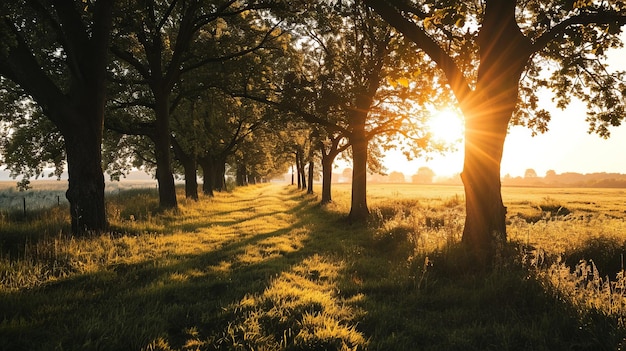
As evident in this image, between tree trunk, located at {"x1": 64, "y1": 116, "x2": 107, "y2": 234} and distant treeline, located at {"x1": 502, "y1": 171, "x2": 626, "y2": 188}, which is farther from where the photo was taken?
distant treeline, located at {"x1": 502, "y1": 171, "x2": 626, "y2": 188}

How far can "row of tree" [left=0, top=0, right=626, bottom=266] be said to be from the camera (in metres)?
7.88

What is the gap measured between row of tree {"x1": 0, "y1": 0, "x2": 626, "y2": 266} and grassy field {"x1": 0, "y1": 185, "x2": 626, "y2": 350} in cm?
162

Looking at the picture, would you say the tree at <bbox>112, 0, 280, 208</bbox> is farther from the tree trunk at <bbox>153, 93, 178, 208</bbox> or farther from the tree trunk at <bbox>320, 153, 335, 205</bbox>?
the tree trunk at <bbox>320, 153, 335, 205</bbox>

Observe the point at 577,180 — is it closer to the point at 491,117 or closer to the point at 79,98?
the point at 491,117

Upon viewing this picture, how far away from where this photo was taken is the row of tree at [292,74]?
7.88 metres

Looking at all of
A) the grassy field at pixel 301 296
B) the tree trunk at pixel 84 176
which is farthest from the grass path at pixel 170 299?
the tree trunk at pixel 84 176

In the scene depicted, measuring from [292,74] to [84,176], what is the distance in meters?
9.81

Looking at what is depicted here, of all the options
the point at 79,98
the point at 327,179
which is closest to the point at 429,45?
the point at 79,98

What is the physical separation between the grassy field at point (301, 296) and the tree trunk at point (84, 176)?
2.38 ft

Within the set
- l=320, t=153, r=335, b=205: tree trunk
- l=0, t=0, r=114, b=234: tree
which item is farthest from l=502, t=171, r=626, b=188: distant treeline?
l=0, t=0, r=114, b=234: tree

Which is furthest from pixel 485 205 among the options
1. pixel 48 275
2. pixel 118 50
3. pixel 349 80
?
pixel 118 50

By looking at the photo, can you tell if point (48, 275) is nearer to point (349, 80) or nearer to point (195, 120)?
point (349, 80)

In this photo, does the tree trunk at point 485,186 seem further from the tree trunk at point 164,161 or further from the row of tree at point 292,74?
the tree trunk at point 164,161

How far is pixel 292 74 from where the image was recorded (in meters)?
15.7
